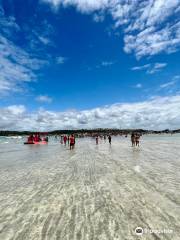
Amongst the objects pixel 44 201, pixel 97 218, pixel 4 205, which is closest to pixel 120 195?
pixel 97 218

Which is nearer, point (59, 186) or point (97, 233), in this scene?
point (97, 233)

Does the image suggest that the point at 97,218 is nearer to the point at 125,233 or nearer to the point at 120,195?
the point at 125,233

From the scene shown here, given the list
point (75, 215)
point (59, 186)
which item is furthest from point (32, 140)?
point (75, 215)

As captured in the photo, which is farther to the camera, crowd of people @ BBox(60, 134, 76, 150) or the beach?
crowd of people @ BBox(60, 134, 76, 150)

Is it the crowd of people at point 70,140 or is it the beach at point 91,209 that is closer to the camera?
the beach at point 91,209

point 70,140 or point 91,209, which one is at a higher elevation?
point 70,140

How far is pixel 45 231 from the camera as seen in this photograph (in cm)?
448

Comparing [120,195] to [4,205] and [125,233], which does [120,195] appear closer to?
[125,233]

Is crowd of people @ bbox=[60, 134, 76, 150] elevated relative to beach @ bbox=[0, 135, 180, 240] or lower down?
elevated

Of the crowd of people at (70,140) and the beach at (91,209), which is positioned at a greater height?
the crowd of people at (70,140)

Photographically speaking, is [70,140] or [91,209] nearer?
[91,209]

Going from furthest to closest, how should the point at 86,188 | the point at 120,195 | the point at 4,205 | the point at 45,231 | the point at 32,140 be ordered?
the point at 32,140 < the point at 86,188 < the point at 120,195 < the point at 4,205 < the point at 45,231

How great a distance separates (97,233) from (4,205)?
3.36 meters

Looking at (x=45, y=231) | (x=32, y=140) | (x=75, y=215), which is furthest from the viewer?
(x=32, y=140)
